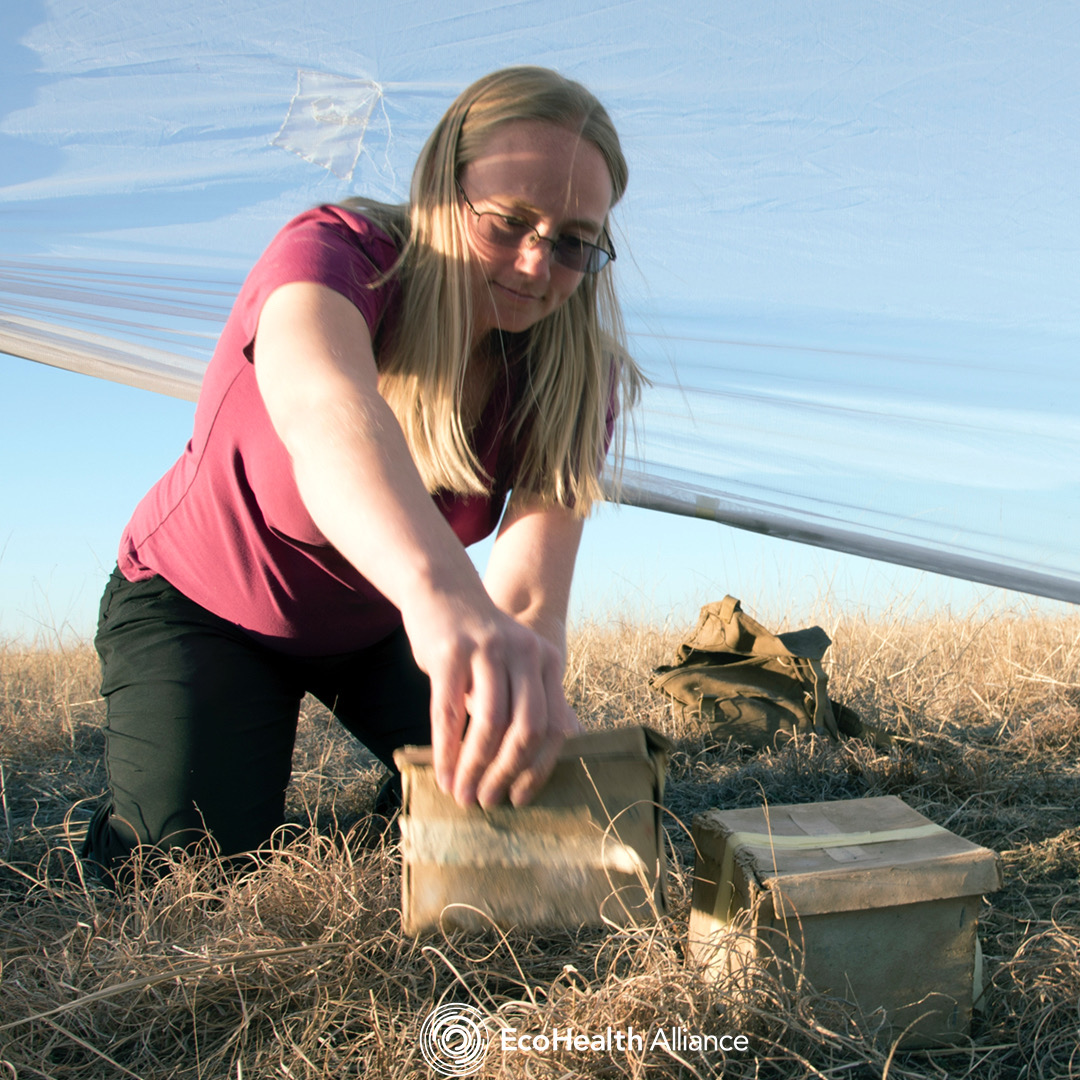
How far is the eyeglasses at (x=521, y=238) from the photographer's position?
144 centimetres

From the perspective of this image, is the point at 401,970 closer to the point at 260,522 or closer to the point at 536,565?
the point at 536,565

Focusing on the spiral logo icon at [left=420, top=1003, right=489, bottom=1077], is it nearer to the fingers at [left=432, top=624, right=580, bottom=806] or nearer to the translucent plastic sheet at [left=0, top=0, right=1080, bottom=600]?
the fingers at [left=432, top=624, right=580, bottom=806]

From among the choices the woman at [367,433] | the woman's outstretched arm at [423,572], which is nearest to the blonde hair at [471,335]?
the woman at [367,433]

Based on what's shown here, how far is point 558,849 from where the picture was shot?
3.42 feet

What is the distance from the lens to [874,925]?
44.8 inches

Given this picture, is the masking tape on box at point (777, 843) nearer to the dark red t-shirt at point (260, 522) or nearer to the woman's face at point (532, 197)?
the dark red t-shirt at point (260, 522)

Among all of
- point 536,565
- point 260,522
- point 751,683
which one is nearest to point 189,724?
point 260,522

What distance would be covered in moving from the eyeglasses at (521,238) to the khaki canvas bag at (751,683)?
160cm

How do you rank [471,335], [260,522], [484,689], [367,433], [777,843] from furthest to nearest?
[260,522], [471,335], [777,843], [367,433], [484,689]

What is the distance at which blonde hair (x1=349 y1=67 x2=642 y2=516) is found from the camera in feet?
4.84

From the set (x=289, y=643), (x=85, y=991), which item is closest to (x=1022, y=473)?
(x=289, y=643)

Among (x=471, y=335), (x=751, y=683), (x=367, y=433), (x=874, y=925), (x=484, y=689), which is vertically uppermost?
(x=471, y=335)

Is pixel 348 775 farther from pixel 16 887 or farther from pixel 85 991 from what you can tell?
pixel 85 991

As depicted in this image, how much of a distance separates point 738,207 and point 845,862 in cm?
229
